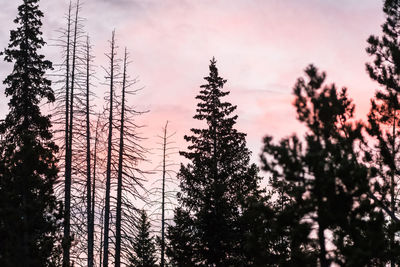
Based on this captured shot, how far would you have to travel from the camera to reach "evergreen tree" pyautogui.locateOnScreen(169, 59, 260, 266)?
2003cm

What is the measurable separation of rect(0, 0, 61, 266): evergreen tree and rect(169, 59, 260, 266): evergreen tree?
7.03 m

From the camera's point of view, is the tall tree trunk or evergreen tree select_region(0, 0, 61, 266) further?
the tall tree trunk

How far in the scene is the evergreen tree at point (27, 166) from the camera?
13016 millimetres

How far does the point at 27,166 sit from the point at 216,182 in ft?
33.5

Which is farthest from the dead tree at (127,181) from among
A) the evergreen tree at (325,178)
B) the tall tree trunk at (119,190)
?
the evergreen tree at (325,178)

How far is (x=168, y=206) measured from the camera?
28.7m

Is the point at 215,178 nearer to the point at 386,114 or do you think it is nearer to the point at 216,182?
the point at 216,182

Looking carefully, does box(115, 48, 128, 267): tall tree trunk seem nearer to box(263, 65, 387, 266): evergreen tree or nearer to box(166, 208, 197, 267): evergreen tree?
box(166, 208, 197, 267): evergreen tree

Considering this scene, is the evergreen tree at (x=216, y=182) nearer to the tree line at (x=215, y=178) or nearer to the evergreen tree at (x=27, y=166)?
the tree line at (x=215, y=178)

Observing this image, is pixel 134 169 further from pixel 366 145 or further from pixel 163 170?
pixel 366 145

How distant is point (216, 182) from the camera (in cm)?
2167

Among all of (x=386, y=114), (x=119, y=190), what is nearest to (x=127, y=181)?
(x=119, y=190)

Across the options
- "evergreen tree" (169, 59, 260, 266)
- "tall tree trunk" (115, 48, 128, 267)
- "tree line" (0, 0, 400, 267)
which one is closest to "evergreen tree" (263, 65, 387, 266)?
"tree line" (0, 0, 400, 267)

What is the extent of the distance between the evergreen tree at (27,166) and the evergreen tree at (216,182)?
7.03m
